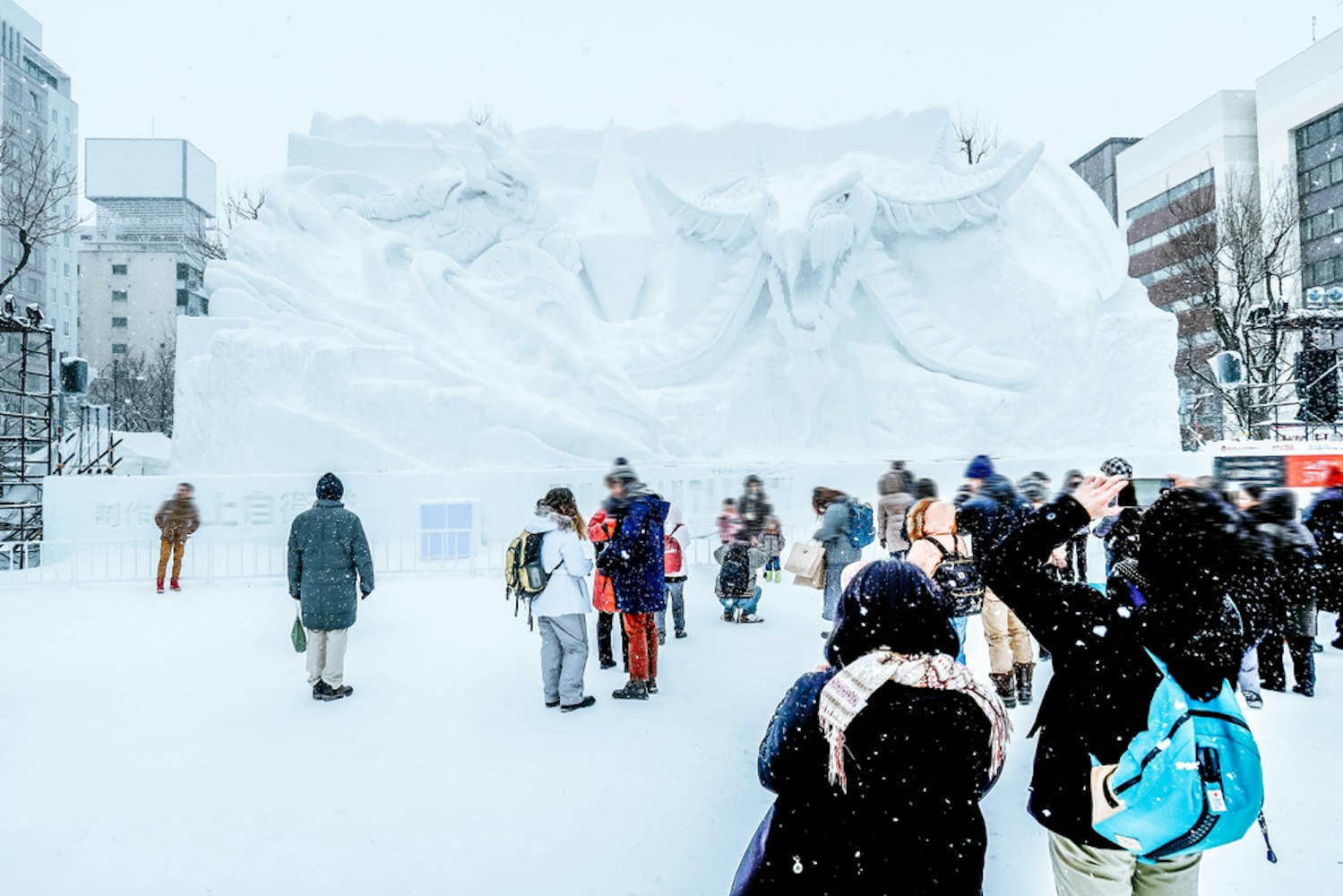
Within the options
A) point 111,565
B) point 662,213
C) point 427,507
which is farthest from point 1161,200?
point 111,565

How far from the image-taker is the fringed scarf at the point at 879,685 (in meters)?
1.53

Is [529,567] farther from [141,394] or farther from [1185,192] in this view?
[141,394]

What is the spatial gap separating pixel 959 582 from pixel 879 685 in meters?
3.11

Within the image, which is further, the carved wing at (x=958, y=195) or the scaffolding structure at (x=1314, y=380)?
the carved wing at (x=958, y=195)

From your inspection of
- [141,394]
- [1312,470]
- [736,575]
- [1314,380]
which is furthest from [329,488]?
[141,394]

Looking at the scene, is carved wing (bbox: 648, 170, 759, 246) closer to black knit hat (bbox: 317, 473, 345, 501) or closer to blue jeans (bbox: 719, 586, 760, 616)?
blue jeans (bbox: 719, 586, 760, 616)

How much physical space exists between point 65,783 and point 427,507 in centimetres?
632

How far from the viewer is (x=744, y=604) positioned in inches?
288

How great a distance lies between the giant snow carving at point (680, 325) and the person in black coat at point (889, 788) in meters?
11.4

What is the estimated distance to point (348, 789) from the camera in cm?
383

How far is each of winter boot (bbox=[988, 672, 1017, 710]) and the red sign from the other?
14.4ft

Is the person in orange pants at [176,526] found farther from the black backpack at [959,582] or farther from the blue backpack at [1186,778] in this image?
the blue backpack at [1186,778]

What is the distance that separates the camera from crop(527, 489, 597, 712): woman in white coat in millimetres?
4781

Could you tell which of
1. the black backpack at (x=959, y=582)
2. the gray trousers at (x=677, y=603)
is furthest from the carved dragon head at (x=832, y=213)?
the black backpack at (x=959, y=582)
